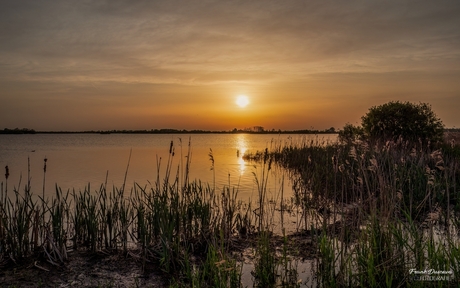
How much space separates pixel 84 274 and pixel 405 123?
16951 millimetres

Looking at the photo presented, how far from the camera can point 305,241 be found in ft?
21.7

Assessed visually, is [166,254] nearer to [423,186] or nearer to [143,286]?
[143,286]

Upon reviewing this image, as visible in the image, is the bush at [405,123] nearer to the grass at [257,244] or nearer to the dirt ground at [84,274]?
the grass at [257,244]

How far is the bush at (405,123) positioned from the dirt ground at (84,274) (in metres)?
14.9

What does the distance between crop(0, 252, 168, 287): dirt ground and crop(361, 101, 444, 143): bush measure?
1490 cm

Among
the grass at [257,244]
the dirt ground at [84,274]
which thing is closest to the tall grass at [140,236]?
the grass at [257,244]

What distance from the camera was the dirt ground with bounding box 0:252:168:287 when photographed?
15.8 feet

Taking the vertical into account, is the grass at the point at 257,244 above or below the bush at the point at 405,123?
below

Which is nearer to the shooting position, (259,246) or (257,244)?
(259,246)

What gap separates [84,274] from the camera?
5109mm

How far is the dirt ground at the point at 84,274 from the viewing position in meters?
4.82

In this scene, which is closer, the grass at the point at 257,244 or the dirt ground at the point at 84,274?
the grass at the point at 257,244

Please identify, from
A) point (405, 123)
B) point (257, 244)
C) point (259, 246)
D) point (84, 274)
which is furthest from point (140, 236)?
point (405, 123)

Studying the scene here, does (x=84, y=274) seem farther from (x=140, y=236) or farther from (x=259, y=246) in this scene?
(x=259, y=246)
